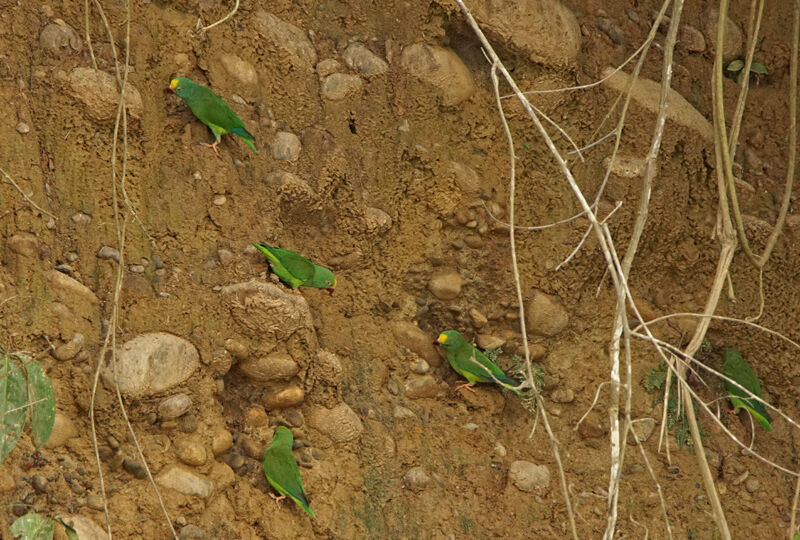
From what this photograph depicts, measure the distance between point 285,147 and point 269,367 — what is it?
1.11 m

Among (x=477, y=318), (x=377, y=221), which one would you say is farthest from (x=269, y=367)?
(x=477, y=318)

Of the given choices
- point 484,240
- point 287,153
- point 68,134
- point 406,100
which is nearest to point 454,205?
point 484,240

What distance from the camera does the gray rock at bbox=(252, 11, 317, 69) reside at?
385 centimetres

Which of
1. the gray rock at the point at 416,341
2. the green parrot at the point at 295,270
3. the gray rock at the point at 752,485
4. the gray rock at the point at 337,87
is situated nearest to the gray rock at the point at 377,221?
the green parrot at the point at 295,270

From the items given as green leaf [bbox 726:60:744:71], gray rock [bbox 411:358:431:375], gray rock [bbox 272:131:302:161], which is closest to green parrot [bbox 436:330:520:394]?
gray rock [bbox 411:358:431:375]

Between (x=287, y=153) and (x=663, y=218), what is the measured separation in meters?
2.03

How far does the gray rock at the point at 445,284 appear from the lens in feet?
13.4

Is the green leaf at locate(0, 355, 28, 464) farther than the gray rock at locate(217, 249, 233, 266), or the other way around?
the gray rock at locate(217, 249, 233, 266)

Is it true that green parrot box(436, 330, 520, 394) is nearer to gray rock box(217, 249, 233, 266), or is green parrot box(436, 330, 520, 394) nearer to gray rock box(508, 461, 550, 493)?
gray rock box(508, 461, 550, 493)

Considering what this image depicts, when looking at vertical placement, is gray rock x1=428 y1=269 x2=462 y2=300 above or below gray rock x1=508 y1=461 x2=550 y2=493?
above

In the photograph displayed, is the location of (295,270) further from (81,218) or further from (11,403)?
(11,403)

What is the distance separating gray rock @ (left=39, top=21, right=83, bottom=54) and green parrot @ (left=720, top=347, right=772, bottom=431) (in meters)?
3.61

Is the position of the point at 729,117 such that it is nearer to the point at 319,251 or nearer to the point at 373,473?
the point at 319,251

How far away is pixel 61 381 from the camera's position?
9.52 feet
